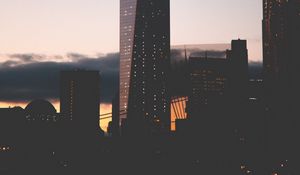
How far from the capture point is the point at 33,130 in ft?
619

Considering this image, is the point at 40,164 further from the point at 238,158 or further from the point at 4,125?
the point at 4,125

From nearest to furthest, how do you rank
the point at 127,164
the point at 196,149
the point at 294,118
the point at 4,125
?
1. the point at 127,164
2. the point at 196,149
3. the point at 294,118
4. the point at 4,125

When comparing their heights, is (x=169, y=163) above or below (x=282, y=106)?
below

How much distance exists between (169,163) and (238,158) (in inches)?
657

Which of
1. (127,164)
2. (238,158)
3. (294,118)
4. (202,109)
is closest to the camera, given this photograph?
(127,164)

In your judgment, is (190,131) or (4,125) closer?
(190,131)

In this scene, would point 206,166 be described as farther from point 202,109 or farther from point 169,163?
point 202,109

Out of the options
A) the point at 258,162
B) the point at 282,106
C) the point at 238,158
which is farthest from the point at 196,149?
the point at 282,106

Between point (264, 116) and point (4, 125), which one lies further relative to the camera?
point (4, 125)

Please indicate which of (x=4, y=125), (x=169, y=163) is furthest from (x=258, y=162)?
(x=4, y=125)

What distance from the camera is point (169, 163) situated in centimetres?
11762

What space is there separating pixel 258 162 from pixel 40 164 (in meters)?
50.5

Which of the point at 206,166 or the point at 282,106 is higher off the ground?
the point at 282,106

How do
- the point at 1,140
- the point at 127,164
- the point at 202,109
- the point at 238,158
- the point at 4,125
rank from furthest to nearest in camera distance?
the point at 202,109, the point at 4,125, the point at 1,140, the point at 238,158, the point at 127,164
